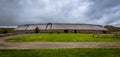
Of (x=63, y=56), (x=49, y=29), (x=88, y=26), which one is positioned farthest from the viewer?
(x=88, y=26)

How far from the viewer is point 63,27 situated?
108812mm

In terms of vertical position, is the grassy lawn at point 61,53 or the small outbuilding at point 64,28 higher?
the grassy lawn at point 61,53

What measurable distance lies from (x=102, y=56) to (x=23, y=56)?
5.44m

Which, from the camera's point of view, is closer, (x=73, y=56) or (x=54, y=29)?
(x=73, y=56)

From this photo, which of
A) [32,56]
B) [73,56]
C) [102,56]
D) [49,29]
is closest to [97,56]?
[102,56]

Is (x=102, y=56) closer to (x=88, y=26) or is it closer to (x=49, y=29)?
(x=49, y=29)

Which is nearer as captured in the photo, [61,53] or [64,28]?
[61,53]

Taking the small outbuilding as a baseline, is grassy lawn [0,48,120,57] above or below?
above

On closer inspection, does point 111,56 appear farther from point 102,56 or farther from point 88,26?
point 88,26

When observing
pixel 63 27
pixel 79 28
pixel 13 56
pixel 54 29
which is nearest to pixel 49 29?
pixel 54 29

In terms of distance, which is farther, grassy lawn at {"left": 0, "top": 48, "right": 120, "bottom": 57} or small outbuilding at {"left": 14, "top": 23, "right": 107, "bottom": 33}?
small outbuilding at {"left": 14, "top": 23, "right": 107, "bottom": 33}

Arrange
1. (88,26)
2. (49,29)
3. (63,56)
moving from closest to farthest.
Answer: (63,56)
(49,29)
(88,26)

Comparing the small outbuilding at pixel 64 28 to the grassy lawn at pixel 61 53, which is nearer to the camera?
the grassy lawn at pixel 61 53

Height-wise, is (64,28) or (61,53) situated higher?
(61,53)
